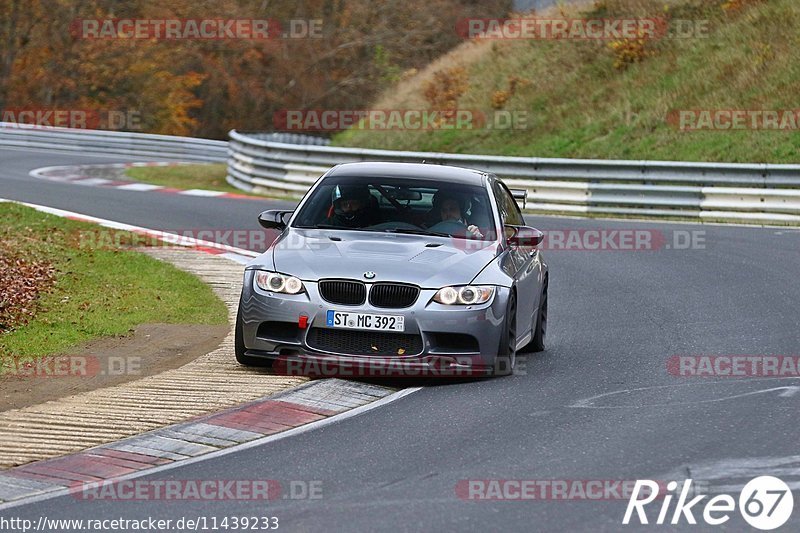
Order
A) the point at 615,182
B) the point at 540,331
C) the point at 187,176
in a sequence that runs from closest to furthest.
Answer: the point at 540,331 < the point at 615,182 < the point at 187,176

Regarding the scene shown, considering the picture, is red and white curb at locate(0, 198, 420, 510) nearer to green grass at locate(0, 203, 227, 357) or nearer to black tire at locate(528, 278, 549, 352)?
black tire at locate(528, 278, 549, 352)

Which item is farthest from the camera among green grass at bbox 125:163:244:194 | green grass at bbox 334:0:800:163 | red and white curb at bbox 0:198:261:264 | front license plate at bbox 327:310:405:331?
green grass at bbox 125:163:244:194

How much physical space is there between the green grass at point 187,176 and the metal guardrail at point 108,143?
3.23 m

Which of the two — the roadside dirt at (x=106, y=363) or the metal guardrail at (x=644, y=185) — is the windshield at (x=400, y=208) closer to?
the roadside dirt at (x=106, y=363)

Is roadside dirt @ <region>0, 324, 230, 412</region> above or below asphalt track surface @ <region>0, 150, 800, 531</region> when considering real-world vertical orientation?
below

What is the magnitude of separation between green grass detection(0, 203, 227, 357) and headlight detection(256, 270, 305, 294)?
7.19ft

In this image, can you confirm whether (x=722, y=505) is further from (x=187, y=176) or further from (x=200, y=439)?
(x=187, y=176)

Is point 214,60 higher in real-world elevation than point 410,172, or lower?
higher

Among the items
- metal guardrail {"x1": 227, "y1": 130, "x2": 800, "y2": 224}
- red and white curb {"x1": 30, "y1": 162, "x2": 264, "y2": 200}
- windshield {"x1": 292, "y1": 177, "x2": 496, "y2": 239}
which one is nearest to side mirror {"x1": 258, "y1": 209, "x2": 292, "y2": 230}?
windshield {"x1": 292, "y1": 177, "x2": 496, "y2": 239}

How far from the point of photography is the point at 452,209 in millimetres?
11141

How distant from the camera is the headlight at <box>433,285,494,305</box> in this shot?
32.3 ft

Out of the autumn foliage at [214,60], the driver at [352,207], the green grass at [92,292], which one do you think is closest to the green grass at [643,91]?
the green grass at [92,292]

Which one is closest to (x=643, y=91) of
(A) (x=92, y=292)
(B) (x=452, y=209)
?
(A) (x=92, y=292)

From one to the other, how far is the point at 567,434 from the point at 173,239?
11346 millimetres
